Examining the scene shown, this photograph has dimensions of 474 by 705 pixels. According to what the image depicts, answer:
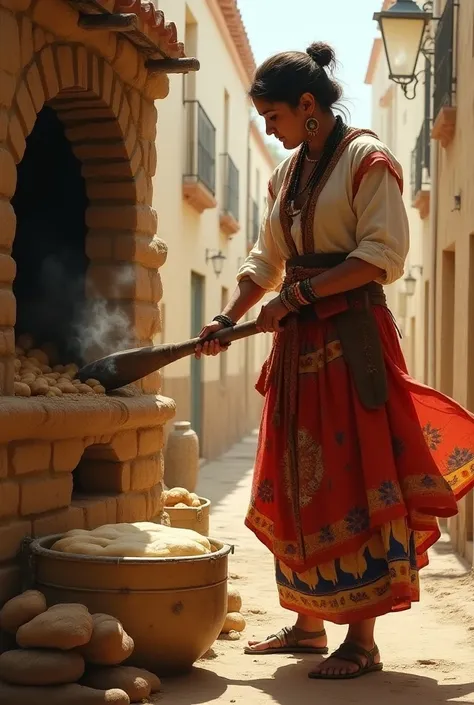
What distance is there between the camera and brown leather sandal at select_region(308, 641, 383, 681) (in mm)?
4168

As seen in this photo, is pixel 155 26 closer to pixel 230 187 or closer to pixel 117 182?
pixel 117 182

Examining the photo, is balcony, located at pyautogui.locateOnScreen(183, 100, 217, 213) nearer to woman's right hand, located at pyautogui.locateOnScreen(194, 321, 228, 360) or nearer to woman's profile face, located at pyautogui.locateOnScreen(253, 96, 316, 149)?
woman's right hand, located at pyautogui.locateOnScreen(194, 321, 228, 360)

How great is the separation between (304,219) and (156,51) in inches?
68.5

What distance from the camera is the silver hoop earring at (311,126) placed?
4.33 meters

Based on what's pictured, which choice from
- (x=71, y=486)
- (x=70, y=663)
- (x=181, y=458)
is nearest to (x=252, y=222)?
(x=181, y=458)

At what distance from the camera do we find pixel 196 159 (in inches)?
520

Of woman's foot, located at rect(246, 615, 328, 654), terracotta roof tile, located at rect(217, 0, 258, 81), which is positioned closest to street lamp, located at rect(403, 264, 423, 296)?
terracotta roof tile, located at rect(217, 0, 258, 81)

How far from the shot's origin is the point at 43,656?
3.61 m

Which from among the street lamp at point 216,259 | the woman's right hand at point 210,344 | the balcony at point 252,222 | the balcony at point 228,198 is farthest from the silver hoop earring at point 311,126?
the balcony at point 252,222

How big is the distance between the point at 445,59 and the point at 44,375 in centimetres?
495

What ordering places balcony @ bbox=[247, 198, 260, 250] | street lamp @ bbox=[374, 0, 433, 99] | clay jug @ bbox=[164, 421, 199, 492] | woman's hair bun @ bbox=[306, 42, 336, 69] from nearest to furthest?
1. woman's hair bun @ bbox=[306, 42, 336, 69]
2. street lamp @ bbox=[374, 0, 433, 99]
3. clay jug @ bbox=[164, 421, 199, 492]
4. balcony @ bbox=[247, 198, 260, 250]

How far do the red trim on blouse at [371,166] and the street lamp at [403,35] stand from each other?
4.15m

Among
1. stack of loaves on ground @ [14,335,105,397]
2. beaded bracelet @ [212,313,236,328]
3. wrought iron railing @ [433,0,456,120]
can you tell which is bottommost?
stack of loaves on ground @ [14,335,105,397]

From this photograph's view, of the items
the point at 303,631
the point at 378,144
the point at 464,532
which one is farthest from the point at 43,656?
the point at 464,532
